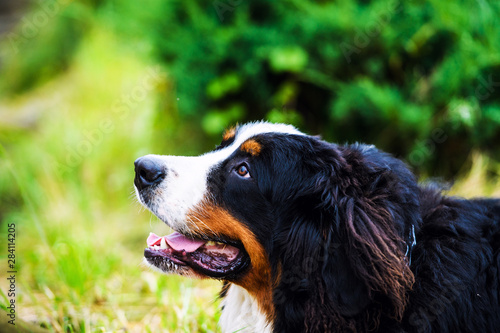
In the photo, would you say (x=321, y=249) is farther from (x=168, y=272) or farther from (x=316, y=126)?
(x=316, y=126)

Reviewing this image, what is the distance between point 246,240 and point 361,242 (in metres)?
0.59

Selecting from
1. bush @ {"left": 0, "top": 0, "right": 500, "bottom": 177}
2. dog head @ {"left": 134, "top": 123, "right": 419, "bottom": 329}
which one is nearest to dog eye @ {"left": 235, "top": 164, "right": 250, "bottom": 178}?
dog head @ {"left": 134, "top": 123, "right": 419, "bottom": 329}

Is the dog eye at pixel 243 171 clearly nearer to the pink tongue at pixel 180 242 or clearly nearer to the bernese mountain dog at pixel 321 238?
the bernese mountain dog at pixel 321 238

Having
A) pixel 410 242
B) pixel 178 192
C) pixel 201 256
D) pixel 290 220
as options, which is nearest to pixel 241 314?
pixel 201 256

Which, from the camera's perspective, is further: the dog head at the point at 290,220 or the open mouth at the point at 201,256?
the open mouth at the point at 201,256

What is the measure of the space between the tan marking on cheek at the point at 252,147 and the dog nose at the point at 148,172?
18.1 inches

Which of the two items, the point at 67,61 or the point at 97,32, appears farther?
the point at 67,61

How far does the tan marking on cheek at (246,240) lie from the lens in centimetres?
238

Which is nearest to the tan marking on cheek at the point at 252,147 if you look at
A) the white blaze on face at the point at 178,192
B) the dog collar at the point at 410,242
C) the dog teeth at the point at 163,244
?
the white blaze on face at the point at 178,192

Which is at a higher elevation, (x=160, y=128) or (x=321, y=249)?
(x=321, y=249)

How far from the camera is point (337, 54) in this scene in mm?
4645

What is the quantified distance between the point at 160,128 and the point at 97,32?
3158 mm

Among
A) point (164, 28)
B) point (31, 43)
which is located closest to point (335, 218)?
point (164, 28)

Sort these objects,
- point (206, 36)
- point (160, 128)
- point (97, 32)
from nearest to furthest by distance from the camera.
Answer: point (206, 36), point (160, 128), point (97, 32)
